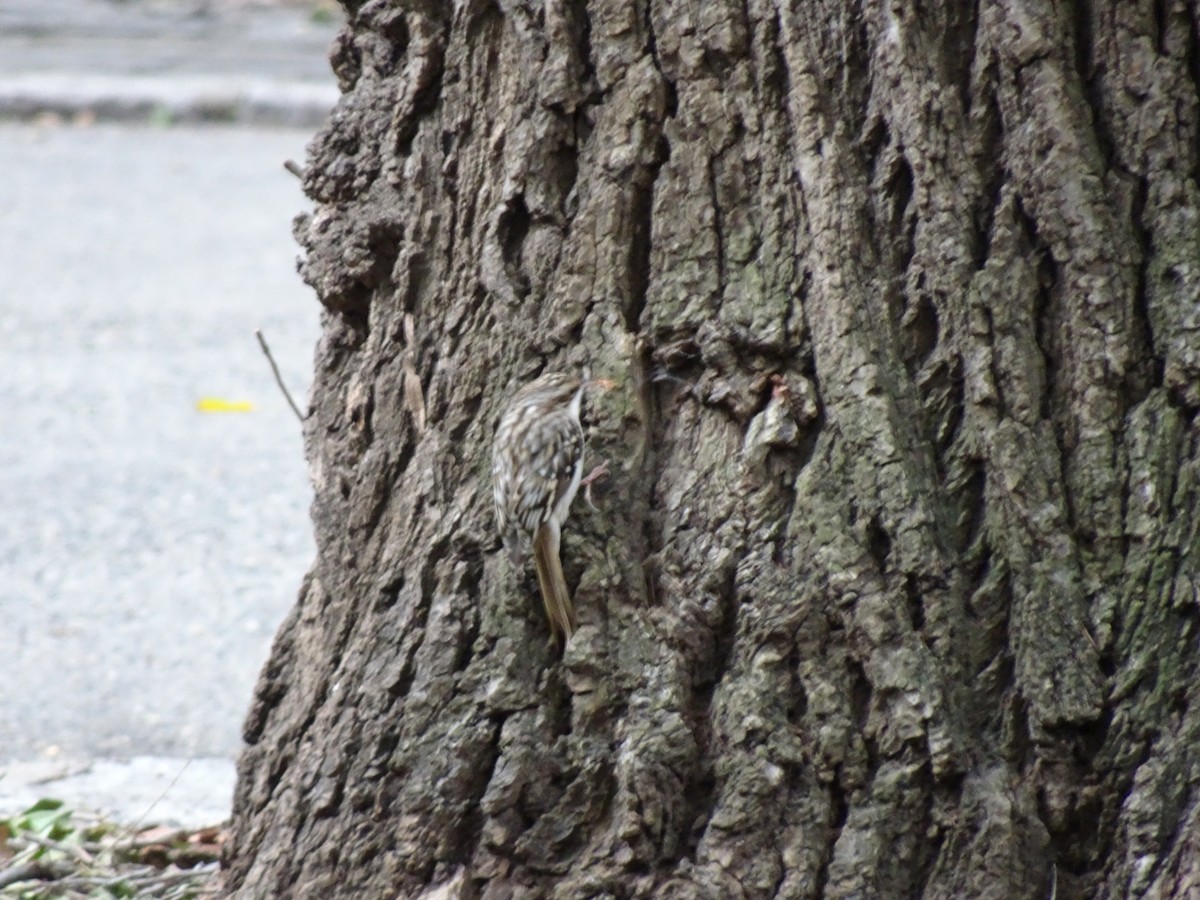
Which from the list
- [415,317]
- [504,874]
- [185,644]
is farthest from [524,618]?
[185,644]

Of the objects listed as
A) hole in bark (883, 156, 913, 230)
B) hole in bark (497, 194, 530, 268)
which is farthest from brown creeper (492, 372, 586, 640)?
hole in bark (883, 156, 913, 230)

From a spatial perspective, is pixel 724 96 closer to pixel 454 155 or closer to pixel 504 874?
pixel 454 155

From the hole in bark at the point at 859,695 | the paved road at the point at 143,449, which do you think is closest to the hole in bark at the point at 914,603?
the hole in bark at the point at 859,695

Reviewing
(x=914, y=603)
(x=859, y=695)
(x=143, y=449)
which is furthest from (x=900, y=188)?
(x=143, y=449)

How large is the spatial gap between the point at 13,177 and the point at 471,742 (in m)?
9.99

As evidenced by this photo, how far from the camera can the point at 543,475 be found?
2.78 m

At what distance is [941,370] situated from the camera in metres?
2.67

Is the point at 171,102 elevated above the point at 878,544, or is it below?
above

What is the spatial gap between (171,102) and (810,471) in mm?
11660

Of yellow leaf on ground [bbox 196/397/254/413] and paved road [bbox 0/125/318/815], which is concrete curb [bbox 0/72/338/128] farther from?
yellow leaf on ground [bbox 196/397/254/413]

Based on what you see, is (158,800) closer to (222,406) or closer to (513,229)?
(513,229)

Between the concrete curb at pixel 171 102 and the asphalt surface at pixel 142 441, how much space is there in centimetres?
3

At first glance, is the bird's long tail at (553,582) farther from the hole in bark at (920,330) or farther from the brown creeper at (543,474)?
the hole in bark at (920,330)

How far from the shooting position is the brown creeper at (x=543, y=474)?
279cm
